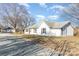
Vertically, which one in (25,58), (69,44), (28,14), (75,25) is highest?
(28,14)

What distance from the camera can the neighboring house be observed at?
6.06 ft

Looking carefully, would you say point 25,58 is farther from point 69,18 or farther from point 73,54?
point 69,18

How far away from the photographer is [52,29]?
186cm

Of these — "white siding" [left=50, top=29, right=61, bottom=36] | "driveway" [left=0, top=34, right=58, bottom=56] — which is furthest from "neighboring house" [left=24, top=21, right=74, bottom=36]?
"driveway" [left=0, top=34, right=58, bottom=56]

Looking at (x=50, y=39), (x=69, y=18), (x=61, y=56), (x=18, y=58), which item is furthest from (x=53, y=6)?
(x=18, y=58)

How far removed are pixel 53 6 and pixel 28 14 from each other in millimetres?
261

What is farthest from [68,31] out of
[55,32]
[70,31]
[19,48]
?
[19,48]

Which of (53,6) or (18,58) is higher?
(53,6)

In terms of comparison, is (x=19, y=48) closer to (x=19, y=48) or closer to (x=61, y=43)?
(x=19, y=48)

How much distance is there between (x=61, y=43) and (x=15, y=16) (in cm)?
53

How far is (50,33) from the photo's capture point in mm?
1863

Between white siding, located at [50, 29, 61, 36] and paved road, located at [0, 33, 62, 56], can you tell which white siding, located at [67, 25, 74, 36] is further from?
paved road, located at [0, 33, 62, 56]

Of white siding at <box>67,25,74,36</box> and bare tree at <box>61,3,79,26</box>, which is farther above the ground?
bare tree at <box>61,3,79,26</box>

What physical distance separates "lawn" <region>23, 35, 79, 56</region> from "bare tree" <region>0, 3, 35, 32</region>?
0.14 meters
